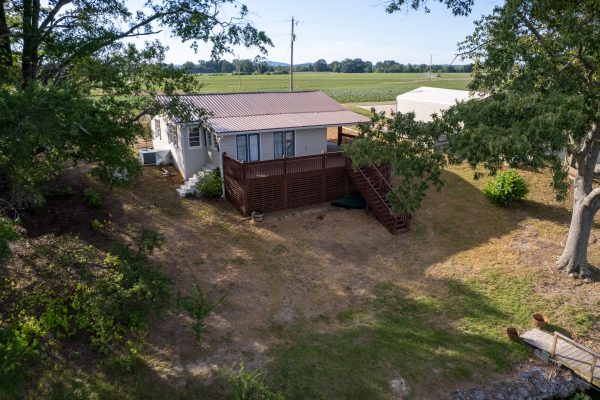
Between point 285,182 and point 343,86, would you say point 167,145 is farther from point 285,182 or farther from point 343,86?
point 343,86

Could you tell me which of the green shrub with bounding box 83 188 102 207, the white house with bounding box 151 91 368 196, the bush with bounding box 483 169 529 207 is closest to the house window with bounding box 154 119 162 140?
the white house with bounding box 151 91 368 196

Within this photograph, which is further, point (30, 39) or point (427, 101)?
point (427, 101)

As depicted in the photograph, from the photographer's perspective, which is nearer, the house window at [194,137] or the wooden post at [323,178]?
the wooden post at [323,178]

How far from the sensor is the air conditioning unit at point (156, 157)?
2292cm

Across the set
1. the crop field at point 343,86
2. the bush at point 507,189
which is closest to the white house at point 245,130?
the bush at point 507,189

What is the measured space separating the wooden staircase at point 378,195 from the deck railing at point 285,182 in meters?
0.87

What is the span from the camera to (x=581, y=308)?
13352mm

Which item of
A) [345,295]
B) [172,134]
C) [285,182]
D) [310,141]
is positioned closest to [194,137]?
[172,134]

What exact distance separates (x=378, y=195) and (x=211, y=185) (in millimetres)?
7229

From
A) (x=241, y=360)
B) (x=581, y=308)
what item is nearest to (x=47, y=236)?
(x=241, y=360)

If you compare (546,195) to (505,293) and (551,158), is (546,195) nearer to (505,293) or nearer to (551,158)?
(505,293)

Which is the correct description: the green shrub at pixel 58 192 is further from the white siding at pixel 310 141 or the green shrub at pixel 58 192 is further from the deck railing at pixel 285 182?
the white siding at pixel 310 141

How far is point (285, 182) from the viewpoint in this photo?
743 inches

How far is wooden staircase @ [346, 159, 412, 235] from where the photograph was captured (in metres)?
17.9
